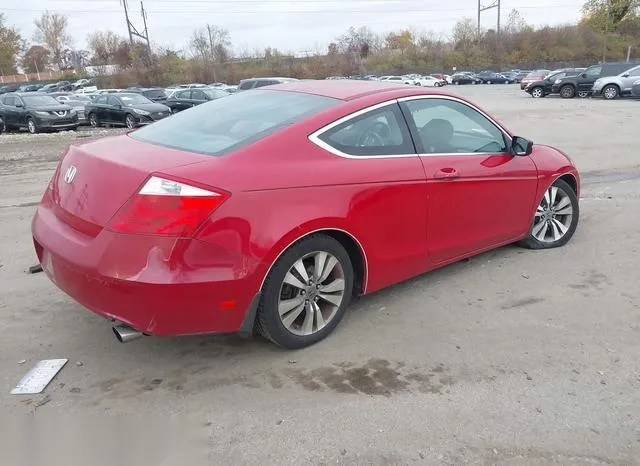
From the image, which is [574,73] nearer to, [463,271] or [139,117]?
[139,117]

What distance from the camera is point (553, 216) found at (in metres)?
5.25

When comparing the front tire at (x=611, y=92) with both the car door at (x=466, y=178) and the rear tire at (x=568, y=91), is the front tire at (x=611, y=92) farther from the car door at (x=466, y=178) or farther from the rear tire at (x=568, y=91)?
the car door at (x=466, y=178)

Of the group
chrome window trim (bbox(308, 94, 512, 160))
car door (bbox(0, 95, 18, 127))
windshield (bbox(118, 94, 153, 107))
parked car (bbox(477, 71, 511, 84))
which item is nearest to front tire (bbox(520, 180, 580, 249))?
chrome window trim (bbox(308, 94, 512, 160))

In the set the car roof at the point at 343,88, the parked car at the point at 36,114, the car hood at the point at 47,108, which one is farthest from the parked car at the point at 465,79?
the car roof at the point at 343,88

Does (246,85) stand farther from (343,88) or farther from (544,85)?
(343,88)

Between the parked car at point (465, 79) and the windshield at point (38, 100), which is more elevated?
the windshield at point (38, 100)

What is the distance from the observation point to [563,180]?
5.28 m

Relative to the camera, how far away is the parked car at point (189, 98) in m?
22.4

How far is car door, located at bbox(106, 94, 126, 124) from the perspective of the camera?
64.0 feet

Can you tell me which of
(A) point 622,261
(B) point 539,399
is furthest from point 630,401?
(A) point 622,261

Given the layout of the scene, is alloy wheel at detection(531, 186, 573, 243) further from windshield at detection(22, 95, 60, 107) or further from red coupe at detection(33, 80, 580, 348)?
windshield at detection(22, 95, 60, 107)

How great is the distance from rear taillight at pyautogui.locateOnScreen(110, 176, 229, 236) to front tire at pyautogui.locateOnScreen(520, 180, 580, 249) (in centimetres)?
327

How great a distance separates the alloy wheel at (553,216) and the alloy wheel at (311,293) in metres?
2.44

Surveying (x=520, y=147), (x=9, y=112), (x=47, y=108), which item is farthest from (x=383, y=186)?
(x=9, y=112)
